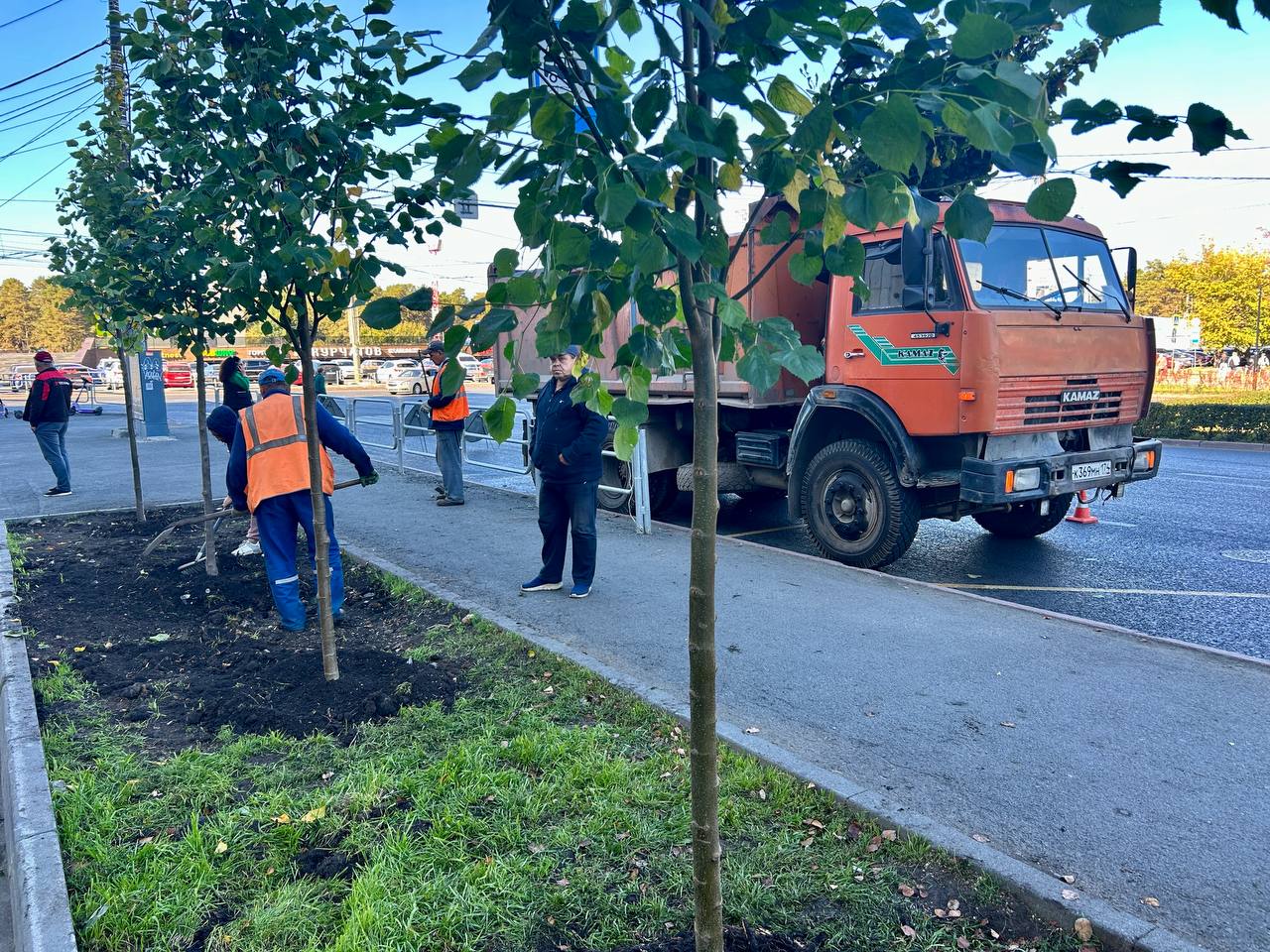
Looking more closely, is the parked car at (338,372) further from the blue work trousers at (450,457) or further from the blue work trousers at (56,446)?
the blue work trousers at (450,457)

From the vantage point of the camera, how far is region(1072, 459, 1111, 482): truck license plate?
718 centimetres

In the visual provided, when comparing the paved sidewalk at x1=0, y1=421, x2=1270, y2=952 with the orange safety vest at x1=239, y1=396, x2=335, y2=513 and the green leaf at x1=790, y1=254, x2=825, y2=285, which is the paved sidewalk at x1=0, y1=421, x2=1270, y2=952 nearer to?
the orange safety vest at x1=239, y1=396, x2=335, y2=513

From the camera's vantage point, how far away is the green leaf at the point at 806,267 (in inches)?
89.9

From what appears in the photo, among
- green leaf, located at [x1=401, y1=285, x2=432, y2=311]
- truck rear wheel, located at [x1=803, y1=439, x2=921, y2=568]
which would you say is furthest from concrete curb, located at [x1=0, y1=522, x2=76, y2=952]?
truck rear wheel, located at [x1=803, y1=439, x2=921, y2=568]

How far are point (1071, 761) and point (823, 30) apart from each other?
10.9 ft

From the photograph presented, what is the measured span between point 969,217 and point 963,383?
5.16 metres

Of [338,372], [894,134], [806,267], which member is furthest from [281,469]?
[338,372]

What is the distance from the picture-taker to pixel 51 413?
38.8 ft

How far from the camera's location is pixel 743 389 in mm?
8695

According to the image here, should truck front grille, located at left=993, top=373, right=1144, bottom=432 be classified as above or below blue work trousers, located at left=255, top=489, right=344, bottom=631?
above

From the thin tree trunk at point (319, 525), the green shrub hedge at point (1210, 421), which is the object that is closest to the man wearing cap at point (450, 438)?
the thin tree trunk at point (319, 525)

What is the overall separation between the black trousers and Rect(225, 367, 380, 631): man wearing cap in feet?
4.58

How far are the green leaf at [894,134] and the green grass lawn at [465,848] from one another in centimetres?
225

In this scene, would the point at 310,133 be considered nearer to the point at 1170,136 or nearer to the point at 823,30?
the point at 823,30
